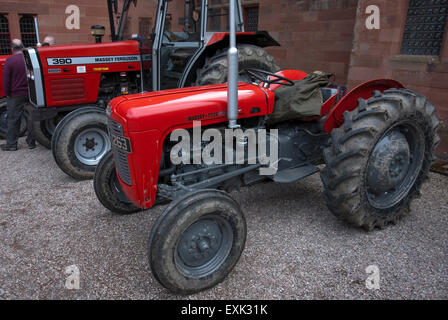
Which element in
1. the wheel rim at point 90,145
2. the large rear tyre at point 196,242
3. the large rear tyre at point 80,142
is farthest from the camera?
the wheel rim at point 90,145

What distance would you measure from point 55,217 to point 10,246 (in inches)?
21.9

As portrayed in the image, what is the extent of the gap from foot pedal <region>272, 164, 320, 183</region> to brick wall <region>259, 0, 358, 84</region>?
4.07m

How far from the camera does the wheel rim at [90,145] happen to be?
4.43m

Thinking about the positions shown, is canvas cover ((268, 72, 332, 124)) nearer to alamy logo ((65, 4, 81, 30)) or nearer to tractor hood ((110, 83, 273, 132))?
tractor hood ((110, 83, 273, 132))

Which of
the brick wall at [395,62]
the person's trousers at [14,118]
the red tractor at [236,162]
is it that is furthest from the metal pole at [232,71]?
the person's trousers at [14,118]

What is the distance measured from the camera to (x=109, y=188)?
11.0 ft

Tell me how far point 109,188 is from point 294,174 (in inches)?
71.4

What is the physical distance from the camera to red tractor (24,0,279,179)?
4457 millimetres

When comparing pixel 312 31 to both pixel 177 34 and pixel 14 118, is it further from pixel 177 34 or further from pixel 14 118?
pixel 14 118

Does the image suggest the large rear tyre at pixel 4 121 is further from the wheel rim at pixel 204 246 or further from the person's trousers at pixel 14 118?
the wheel rim at pixel 204 246

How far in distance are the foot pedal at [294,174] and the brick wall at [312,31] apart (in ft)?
13.4

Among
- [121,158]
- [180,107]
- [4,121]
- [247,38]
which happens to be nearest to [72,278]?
[121,158]
